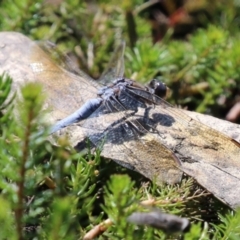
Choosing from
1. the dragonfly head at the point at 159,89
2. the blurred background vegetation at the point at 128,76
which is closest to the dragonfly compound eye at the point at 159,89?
the dragonfly head at the point at 159,89

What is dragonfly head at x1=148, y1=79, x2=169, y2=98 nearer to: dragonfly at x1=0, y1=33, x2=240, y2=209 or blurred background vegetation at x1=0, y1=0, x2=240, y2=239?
dragonfly at x1=0, y1=33, x2=240, y2=209

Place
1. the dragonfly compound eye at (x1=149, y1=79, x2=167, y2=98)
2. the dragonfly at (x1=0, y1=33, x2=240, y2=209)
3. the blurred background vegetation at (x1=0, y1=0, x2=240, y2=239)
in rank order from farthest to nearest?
the dragonfly compound eye at (x1=149, y1=79, x2=167, y2=98) → the dragonfly at (x1=0, y1=33, x2=240, y2=209) → the blurred background vegetation at (x1=0, y1=0, x2=240, y2=239)

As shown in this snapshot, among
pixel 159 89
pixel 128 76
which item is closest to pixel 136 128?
pixel 159 89

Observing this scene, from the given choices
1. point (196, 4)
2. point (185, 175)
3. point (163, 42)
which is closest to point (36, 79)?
point (185, 175)

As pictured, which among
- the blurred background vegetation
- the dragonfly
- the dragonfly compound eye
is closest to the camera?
the blurred background vegetation

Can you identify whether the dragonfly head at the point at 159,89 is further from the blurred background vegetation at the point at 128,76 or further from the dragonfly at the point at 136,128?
the blurred background vegetation at the point at 128,76

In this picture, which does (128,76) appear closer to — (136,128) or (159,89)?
(159,89)

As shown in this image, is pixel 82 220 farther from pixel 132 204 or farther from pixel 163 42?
pixel 163 42

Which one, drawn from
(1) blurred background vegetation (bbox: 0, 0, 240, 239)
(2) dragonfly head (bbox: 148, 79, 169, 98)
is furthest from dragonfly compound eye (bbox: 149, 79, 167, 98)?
(1) blurred background vegetation (bbox: 0, 0, 240, 239)
